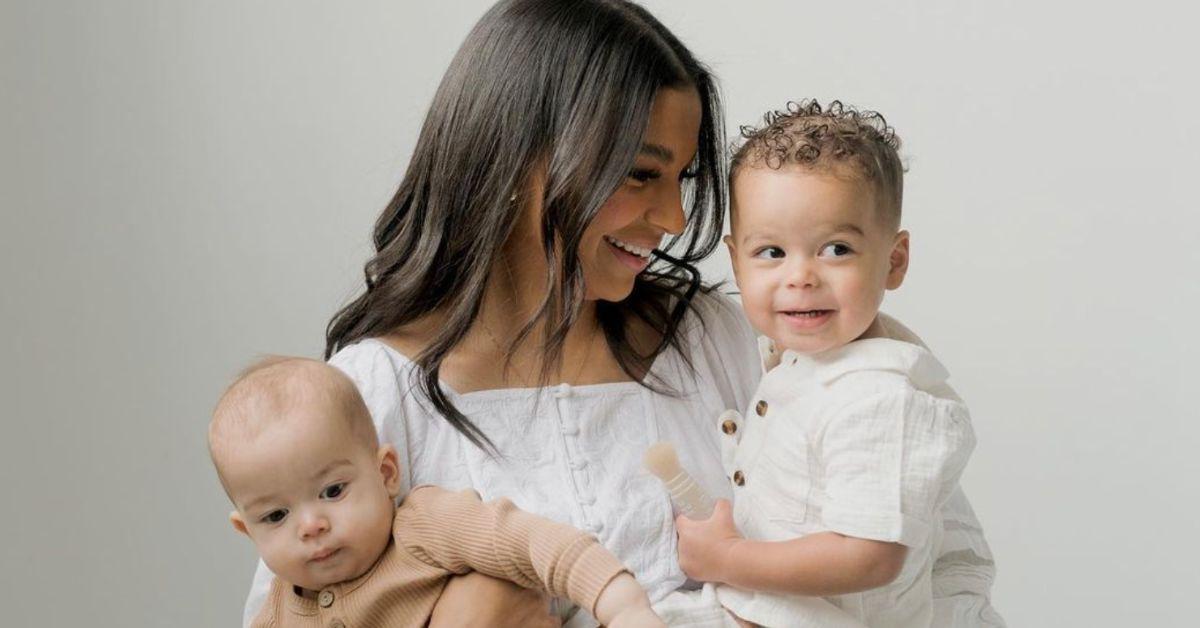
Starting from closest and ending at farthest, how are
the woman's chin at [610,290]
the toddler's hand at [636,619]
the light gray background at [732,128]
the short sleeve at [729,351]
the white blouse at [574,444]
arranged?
1. the toddler's hand at [636,619]
2. the white blouse at [574,444]
3. the woman's chin at [610,290]
4. the short sleeve at [729,351]
5. the light gray background at [732,128]

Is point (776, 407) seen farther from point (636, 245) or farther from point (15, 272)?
point (15, 272)

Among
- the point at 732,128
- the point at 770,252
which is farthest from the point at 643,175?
the point at 732,128

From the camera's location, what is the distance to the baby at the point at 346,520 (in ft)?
7.20

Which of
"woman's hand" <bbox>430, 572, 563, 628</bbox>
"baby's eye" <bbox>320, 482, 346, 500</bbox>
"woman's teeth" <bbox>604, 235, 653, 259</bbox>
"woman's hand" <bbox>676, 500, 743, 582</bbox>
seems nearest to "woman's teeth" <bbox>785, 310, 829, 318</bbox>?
"woman's hand" <bbox>676, 500, 743, 582</bbox>

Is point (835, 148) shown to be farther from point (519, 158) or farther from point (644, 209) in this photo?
point (519, 158)

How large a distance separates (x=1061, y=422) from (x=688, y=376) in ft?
5.03

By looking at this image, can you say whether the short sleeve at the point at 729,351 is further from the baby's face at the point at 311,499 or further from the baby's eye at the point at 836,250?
the baby's face at the point at 311,499

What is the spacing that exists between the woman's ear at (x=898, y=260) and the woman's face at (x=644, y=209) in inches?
13.6

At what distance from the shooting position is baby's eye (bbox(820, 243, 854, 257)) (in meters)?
2.21

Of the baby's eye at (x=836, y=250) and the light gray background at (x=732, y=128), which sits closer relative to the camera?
the baby's eye at (x=836, y=250)

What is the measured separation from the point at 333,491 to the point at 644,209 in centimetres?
60

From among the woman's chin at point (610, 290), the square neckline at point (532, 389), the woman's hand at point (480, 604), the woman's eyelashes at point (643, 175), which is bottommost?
the woman's hand at point (480, 604)

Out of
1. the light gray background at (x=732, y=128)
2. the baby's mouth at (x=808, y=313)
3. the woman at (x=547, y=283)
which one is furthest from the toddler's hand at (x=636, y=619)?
the light gray background at (x=732, y=128)

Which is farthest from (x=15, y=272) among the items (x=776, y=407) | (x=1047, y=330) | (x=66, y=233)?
(x=1047, y=330)
